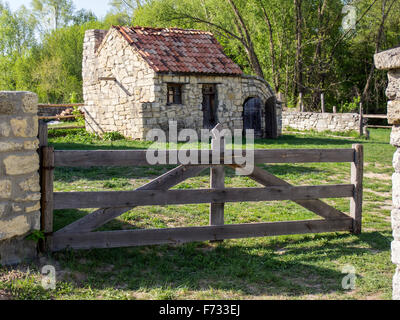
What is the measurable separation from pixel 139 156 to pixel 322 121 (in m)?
18.3

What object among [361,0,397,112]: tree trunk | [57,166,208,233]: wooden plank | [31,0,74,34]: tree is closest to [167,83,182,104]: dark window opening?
[57,166,208,233]: wooden plank

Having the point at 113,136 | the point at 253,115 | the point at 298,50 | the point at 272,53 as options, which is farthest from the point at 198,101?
the point at 272,53

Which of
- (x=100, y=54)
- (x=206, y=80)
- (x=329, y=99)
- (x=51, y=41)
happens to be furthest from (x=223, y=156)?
(x=51, y=41)

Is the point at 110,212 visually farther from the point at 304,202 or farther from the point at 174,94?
the point at 174,94

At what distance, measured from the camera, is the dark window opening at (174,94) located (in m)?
17.6

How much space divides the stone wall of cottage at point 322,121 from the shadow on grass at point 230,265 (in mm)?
15609

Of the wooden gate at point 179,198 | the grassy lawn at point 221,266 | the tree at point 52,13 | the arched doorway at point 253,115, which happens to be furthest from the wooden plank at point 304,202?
the tree at point 52,13

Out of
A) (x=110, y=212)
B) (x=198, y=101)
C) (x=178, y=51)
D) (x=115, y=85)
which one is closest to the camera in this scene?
(x=110, y=212)

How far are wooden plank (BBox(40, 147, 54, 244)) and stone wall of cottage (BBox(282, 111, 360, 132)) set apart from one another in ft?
58.6

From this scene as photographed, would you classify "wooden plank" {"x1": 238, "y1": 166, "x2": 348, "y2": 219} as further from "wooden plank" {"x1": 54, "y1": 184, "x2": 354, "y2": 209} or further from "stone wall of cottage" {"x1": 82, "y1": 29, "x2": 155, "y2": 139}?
"stone wall of cottage" {"x1": 82, "y1": 29, "x2": 155, "y2": 139}

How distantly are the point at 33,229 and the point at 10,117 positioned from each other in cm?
120

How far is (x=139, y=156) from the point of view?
17.2 feet

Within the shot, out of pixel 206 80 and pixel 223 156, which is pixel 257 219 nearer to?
pixel 223 156
